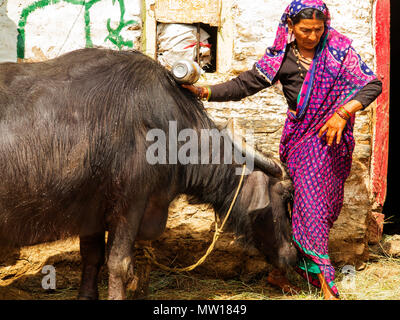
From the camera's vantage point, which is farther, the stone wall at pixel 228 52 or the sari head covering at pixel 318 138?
the stone wall at pixel 228 52

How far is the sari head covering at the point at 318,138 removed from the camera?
341cm

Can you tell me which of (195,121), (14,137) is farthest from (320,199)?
(14,137)

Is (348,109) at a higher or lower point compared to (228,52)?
lower

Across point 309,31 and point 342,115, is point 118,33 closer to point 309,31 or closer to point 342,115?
point 309,31

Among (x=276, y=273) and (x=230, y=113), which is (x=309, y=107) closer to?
(x=230, y=113)

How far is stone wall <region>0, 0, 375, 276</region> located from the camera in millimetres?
4141

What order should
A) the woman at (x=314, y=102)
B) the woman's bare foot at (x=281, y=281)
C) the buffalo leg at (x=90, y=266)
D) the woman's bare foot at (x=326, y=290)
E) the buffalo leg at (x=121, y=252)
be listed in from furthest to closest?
1. the woman's bare foot at (x=281, y=281)
2. the buffalo leg at (x=90, y=266)
3. the woman's bare foot at (x=326, y=290)
4. the woman at (x=314, y=102)
5. the buffalo leg at (x=121, y=252)

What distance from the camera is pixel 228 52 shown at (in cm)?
439

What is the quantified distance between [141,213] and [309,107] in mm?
1330

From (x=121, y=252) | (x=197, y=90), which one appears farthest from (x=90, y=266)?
(x=197, y=90)

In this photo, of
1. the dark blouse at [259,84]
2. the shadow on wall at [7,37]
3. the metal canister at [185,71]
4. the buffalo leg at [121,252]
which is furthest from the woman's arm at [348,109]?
the shadow on wall at [7,37]

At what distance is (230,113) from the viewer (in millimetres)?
4246

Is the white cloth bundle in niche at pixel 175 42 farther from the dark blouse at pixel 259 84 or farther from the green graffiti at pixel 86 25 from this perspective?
the dark blouse at pixel 259 84

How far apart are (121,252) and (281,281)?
144 cm
